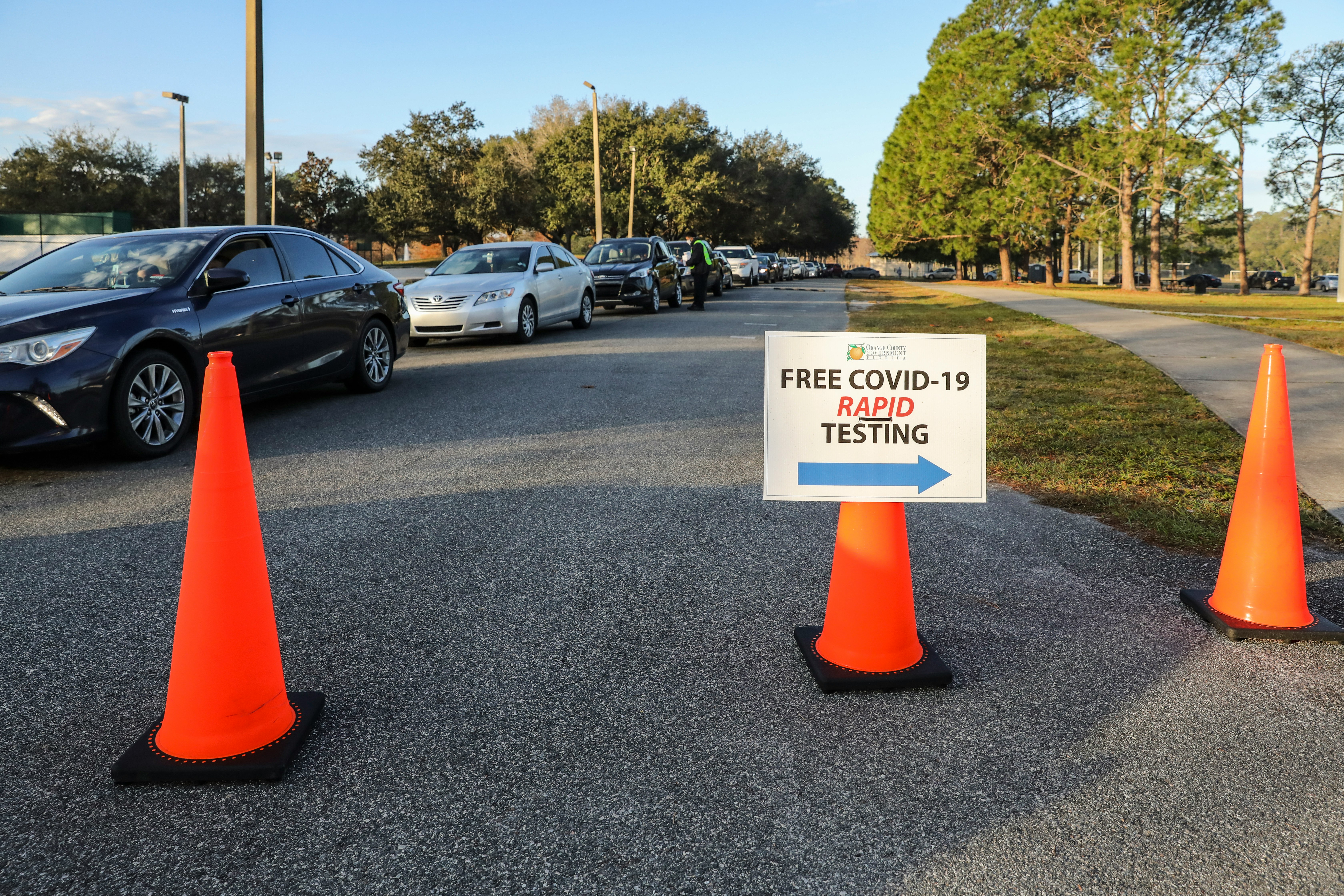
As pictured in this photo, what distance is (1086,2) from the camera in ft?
111

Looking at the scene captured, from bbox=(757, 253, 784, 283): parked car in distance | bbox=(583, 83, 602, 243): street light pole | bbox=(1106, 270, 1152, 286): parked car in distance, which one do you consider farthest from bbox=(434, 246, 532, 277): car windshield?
bbox=(1106, 270, 1152, 286): parked car in distance

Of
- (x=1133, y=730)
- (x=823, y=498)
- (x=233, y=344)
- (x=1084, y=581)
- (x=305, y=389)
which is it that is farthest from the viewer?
(x=305, y=389)

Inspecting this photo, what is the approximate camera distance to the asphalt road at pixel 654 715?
2.30 m

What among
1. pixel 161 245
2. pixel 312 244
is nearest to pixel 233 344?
pixel 161 245

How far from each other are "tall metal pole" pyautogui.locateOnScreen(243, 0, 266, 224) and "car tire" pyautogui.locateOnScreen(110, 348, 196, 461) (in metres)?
7.73

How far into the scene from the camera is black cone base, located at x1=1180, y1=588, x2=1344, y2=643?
3637mm

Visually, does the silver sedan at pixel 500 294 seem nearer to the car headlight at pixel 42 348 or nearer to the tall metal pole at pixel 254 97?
the tall metal pole at pixel 254 97

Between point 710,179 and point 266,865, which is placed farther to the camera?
point 710,179

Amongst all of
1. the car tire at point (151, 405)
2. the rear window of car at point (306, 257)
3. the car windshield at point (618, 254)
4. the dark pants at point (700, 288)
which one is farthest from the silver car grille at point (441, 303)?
the dark pants at point (700, 288)

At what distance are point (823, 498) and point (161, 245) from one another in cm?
640

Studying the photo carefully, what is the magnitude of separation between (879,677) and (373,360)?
744 cm

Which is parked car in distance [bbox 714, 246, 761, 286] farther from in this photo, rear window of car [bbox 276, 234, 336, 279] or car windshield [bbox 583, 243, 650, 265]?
rear window of car [bbox 276, 234, 336, 279]

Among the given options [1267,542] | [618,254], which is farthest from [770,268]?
[1267,542]

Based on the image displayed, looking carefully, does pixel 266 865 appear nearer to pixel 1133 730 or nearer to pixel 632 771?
pixel 632 771
